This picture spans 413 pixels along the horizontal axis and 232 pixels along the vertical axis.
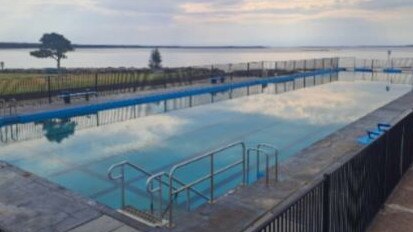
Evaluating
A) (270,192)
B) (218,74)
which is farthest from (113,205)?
(218,74)

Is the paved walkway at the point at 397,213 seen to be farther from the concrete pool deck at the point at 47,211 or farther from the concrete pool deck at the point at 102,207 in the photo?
the concrete pool deck at the point at 47,211

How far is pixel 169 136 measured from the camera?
13133 millimetres

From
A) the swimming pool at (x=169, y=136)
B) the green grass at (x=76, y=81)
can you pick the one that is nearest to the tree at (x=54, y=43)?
the green grass at (x=76, y=81)

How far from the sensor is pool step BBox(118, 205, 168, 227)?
19.3 ft

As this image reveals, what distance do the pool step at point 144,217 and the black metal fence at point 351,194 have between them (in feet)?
7.27

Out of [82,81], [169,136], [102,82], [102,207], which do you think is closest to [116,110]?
[169,136]

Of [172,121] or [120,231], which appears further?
[172,121]

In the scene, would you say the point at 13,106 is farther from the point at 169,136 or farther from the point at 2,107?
the point at 169,136

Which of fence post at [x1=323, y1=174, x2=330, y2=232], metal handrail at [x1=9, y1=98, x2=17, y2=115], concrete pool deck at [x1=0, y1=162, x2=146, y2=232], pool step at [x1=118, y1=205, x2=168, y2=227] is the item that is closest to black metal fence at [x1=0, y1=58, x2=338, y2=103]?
metal handrail at [x1=9, y1=98, x2=17, y2=115]

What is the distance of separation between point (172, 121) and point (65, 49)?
36.0m

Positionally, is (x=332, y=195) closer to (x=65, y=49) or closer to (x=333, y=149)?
(x=333, y=149)

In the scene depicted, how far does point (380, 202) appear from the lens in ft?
20.3

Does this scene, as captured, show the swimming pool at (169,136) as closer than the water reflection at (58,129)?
Yes

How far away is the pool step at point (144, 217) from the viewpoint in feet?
19.3
